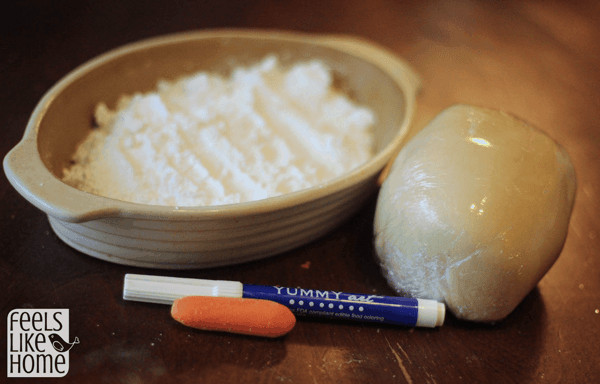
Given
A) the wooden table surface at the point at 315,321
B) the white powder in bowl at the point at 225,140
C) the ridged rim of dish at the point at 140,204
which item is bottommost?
the wooden table surface at the point at 315,321

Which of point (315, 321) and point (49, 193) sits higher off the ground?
point (49, 193)

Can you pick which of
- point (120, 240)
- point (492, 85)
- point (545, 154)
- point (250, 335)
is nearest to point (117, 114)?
point (120, 240)

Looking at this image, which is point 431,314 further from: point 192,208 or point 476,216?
point 192,208

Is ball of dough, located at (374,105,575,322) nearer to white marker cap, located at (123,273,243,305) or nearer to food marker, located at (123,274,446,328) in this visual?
food marker, located at (123,274,446,328)

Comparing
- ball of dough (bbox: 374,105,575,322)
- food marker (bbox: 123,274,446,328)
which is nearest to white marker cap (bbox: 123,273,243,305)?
food marker (bbox: 123,274,446,328)

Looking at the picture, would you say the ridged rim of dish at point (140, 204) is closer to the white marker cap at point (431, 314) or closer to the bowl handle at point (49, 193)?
the bowl handle at point (49, 193)

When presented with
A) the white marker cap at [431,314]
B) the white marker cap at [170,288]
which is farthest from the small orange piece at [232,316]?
the white marker cap at [431,314]

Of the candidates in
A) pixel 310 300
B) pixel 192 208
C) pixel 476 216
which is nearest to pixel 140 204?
pixel 192 208
